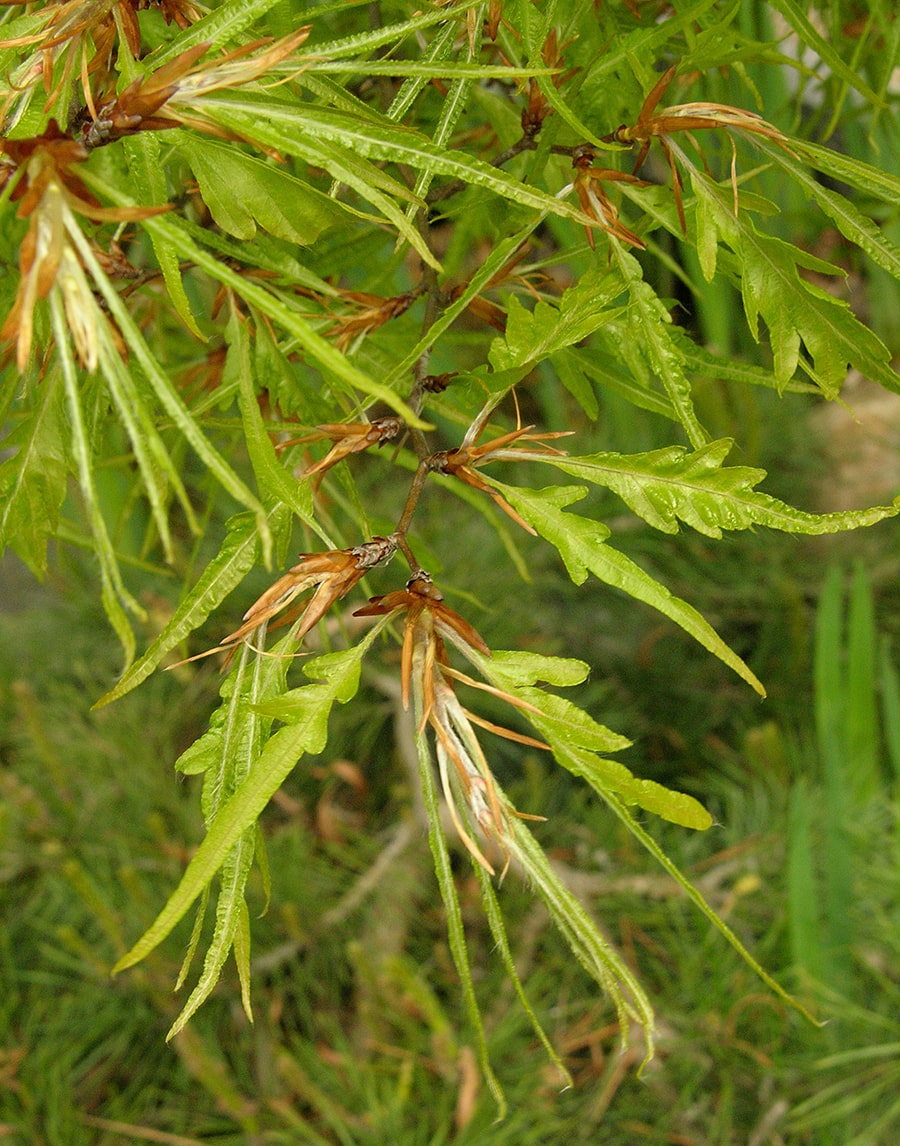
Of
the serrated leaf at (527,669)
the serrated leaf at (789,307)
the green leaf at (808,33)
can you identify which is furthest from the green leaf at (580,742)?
the green leaf at (808,33)

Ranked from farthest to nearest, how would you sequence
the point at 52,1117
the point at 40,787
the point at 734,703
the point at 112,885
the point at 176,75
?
1. the point at 734,703
2. the point at 40,787
3. the point at 112,885
4. the point at 52,1117
5. the point at 176,75

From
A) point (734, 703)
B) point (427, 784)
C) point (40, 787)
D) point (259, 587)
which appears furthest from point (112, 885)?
point (427, 784)

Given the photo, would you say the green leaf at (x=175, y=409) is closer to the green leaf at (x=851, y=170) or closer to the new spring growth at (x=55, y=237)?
the new spring growth at (x=55, y=237)

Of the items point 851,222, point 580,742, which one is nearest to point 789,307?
point 851,222

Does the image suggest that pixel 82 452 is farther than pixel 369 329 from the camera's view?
No

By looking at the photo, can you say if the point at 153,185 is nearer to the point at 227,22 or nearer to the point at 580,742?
the point at 227,22

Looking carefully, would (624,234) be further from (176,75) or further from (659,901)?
(659,901)

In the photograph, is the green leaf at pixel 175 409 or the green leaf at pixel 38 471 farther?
the green leaf at pixel 38 471
